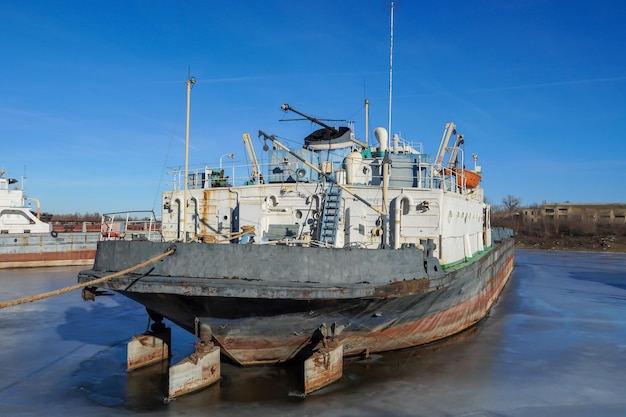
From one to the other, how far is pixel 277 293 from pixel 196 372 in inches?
85.9

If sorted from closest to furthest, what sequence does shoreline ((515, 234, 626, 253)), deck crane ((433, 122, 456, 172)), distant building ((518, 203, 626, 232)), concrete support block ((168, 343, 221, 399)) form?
concrete support block ((168, 343, 221, 399))
deck crane ((433, 122, 456, 172))
shoreline ((515, 234, 626, 253))
distant building ((518, 203, 626, 232))

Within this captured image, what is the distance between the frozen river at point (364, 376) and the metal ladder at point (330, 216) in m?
2.80

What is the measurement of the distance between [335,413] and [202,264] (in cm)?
353

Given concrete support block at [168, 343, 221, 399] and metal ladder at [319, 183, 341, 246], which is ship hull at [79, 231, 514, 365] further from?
metal ladder at [319, 183, 341, 246]

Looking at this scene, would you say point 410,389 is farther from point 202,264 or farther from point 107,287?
point 107,287

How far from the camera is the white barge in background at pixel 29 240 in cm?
3084

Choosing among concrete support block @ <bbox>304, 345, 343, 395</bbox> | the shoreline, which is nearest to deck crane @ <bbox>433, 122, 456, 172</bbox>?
concrete support block @ <bbox>304, 345, 343, 395</bbox>

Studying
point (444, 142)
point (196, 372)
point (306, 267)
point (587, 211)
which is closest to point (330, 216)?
point (306, 267)

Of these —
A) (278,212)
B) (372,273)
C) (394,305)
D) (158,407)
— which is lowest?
(158,407)

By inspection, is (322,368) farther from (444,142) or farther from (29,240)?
(29,240)

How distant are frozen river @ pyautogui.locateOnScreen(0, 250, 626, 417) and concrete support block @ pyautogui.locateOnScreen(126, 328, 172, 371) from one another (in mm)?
303

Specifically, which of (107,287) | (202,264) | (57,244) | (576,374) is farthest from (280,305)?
(57,244)

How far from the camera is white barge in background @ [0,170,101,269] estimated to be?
30844 mm

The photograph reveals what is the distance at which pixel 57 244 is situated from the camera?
32.7 meters
